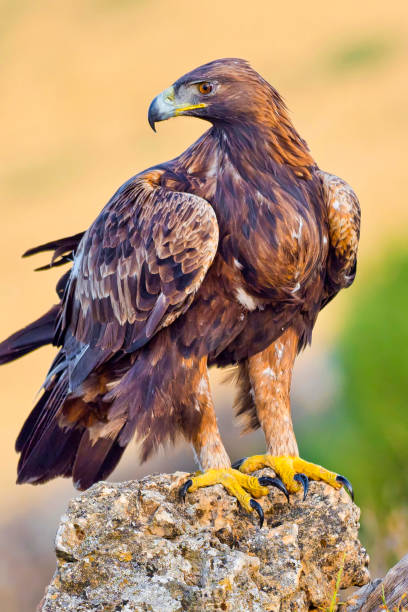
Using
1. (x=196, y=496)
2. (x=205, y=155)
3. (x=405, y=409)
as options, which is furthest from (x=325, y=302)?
(x=405, y=409)

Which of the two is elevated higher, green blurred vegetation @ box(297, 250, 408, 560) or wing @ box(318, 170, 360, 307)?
wing @ box(318, 170, 360, 307)

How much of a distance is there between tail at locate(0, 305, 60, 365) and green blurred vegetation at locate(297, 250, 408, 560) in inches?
250

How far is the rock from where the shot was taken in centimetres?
395

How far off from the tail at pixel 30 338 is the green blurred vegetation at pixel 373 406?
6.34 metres

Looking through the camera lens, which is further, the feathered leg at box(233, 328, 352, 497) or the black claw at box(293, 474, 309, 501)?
the feathered leg at box(233, 328, 352, 497)

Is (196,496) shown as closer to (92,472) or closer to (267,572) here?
(267,572)

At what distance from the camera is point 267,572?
428cm

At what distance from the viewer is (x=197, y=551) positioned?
13.6 feet

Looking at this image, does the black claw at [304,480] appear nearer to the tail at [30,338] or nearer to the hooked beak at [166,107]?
the tail at [30,338]

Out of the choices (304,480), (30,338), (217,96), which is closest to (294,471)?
(304,480)

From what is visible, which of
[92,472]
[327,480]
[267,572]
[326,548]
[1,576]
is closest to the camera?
[267,572]

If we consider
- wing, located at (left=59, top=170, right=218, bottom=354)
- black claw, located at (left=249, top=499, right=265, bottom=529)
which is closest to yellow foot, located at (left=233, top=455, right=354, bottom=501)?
black claw, located at (left=249, top=499, right=265, bottom=529)

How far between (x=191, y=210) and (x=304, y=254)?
0.61 meters

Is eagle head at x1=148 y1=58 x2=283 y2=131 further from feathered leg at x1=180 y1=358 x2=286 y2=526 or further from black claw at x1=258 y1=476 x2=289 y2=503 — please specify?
black claw at x1=258 y1=476 x2=289 y2=503
